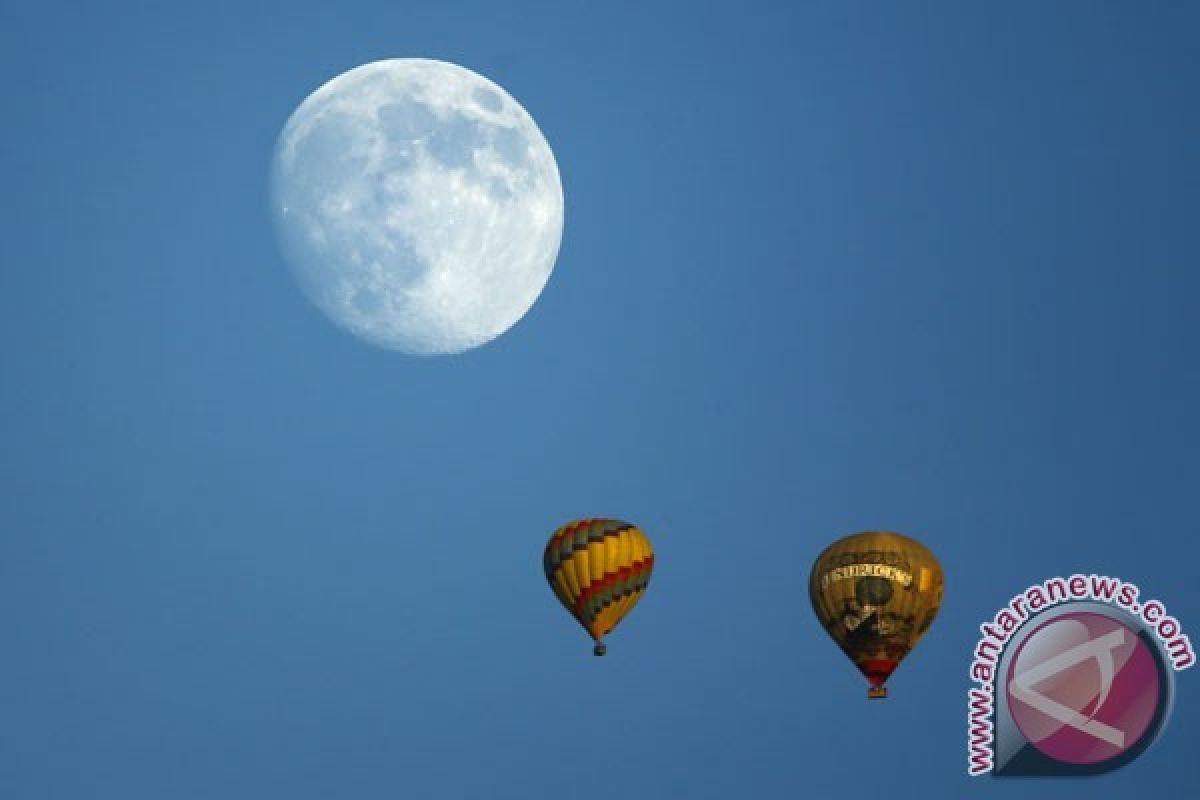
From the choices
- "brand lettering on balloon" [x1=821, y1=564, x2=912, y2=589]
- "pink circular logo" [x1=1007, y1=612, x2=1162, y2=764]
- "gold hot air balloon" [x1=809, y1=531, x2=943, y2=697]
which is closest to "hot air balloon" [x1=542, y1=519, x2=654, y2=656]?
"gold hot air balloon" [x1=809, y1=531, x2=943, y2=697]

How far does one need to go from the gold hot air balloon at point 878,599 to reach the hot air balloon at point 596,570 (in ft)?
26.2

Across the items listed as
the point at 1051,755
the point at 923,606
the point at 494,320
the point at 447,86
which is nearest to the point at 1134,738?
the point at 1051,755

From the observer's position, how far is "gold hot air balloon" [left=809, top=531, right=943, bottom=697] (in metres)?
90.4

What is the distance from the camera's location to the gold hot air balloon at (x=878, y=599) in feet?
297

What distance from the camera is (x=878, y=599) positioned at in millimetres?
90438

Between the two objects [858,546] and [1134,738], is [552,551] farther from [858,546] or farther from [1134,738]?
[1134,738]

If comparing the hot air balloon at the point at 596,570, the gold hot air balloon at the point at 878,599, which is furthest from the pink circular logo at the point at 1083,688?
the hot air balloon at the point at 596,570

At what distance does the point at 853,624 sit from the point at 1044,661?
7.69 meters

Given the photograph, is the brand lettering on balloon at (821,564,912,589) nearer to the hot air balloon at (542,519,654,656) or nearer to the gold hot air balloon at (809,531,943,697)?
the gold hot air balloon at (809,531,943,697)

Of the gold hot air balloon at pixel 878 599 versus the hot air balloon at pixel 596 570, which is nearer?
the gold hot air balloon at pixel 878 599

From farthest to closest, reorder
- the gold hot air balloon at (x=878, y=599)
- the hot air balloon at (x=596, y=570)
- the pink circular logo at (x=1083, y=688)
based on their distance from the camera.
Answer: the hot air balloon at (x=596, y=570), the pink circular logo at (x=1083, y=688), the gold hot air balloon at (x=878, y=599)

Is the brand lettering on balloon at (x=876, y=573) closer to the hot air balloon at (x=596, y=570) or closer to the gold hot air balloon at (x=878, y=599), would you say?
the gold hot air balloon at (x=878, y=599)

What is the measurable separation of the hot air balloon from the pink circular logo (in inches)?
543

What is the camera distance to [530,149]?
319ft
